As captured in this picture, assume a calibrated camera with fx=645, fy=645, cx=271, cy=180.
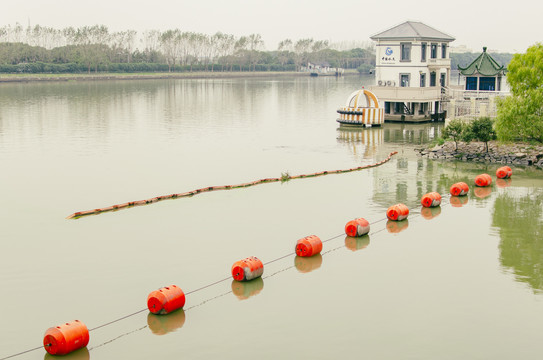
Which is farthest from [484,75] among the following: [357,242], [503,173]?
[357,242]

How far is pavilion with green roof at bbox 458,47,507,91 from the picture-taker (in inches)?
2751

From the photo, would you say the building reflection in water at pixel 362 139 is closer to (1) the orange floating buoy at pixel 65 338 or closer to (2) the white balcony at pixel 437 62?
(2) the white balcony at pixel 437 62

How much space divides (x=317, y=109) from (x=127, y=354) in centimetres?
7810

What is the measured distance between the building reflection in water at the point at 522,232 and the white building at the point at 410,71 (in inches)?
1295

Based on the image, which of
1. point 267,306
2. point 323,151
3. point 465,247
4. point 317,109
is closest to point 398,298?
point 267,306

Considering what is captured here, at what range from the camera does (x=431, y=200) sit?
33.9 m

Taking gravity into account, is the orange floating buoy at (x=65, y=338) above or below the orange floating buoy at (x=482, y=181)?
below

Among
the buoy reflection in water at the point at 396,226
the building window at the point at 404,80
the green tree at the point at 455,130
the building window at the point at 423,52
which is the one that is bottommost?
the buoy reflection in water at the point at 396,226

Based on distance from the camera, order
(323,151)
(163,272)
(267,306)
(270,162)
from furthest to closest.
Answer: (323,151)
(270,162)
(163,272)
(267,306)

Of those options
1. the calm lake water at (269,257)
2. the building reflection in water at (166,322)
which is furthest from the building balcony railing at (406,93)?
the building reflection in water at (166,322)

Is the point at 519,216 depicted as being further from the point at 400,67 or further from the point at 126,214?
the point at 400,67

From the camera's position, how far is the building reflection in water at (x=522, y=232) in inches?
971

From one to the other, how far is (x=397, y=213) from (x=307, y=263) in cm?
769

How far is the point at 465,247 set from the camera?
27.7 metres
